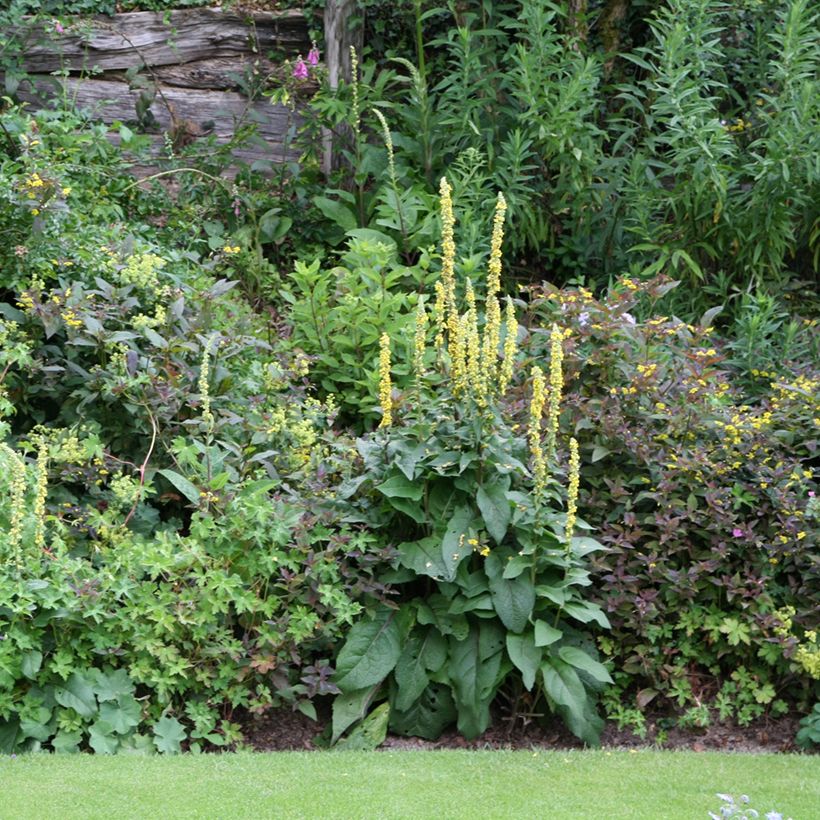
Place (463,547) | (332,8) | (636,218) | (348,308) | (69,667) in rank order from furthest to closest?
(332,8) → (636,218) → (348,308) → (463,547) → (69,667)

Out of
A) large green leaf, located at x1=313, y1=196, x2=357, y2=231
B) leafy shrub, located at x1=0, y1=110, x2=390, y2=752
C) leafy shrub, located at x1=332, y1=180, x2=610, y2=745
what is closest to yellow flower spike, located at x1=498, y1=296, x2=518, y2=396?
leafy shrub, located at x1=332, y1=180, x2=610, y2=745

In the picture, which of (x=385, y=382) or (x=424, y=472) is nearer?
(x=385, y=382)

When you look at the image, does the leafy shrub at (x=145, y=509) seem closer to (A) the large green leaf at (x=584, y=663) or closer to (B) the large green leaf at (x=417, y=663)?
(B) the large green leaf at (x=417, y=663)

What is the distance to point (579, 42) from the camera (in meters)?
8.23

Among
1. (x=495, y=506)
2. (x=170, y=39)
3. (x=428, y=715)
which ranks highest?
(x=170, y=39)

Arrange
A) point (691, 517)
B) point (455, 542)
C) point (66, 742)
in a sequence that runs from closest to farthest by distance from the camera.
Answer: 1. point (66, 742)
2. point (455, 542)
3. point (691, 517)

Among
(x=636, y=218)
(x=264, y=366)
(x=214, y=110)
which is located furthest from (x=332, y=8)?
(x=264, y=366)

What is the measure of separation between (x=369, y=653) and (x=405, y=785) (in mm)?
924

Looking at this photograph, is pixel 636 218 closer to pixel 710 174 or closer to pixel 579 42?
pixel 710 174

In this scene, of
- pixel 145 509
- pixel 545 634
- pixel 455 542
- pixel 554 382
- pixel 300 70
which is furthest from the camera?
pixel 300 70

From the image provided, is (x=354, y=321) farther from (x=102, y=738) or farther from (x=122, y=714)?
(x=102, y=738)

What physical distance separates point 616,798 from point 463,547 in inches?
49.9

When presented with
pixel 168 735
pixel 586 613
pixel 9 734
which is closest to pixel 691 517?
pixel 586 613

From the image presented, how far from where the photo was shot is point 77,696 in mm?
4648
